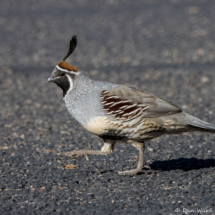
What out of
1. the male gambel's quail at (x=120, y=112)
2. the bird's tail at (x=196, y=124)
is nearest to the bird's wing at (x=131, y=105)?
the male gambel's quail at (x=120, y=112)

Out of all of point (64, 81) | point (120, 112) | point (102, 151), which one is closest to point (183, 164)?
point (102, 151)

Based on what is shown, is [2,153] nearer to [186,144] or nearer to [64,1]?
[186,144]

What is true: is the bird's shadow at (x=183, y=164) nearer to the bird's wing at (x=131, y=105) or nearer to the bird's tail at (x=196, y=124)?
the bird's tail at (x=196, y=124)

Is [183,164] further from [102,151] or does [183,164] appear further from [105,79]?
[105,79]

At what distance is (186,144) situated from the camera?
5.63 meters

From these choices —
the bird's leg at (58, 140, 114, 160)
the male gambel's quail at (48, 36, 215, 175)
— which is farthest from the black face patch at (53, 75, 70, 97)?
the bird's leg at (58, 140, 114, 160)

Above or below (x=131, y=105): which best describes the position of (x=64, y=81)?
above

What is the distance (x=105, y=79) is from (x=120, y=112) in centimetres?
503

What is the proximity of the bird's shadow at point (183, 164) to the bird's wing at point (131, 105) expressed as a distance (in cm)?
75

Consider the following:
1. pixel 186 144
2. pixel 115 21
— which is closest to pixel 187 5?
pixel 115 21

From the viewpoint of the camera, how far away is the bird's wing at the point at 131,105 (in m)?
4.29

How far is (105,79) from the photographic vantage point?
30.4 ft

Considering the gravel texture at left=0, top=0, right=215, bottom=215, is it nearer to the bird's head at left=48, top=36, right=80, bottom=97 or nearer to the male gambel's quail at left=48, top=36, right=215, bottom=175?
the male gambel's quail at left=48, top=36, right=215, bottom=175

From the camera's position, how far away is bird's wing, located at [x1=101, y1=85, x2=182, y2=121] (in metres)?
4.29
